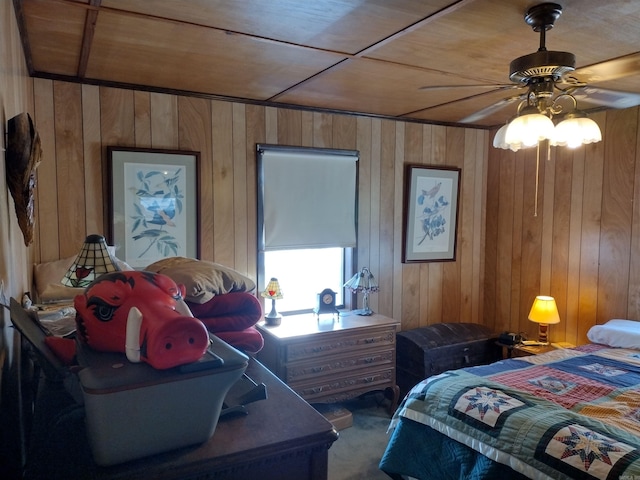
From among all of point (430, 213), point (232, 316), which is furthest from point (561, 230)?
point (232, 316)

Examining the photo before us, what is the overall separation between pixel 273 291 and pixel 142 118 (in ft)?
4.56

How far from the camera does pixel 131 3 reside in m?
1.71

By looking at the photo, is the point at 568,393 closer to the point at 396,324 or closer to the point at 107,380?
the point at 396,324

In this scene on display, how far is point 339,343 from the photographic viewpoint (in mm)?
3174

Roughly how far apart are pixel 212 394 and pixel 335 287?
119 inches

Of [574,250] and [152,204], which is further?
[574,250]

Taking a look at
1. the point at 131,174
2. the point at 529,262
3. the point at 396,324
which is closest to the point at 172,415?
the point at 131,174

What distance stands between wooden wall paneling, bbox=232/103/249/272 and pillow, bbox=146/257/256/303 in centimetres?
102

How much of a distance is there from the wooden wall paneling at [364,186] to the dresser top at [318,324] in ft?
1.14

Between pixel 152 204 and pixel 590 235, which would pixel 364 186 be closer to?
pixel 152 204

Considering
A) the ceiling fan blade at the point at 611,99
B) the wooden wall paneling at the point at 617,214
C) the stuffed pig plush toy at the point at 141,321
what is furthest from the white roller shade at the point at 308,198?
the stuffed pig plush toy at the point at 141,321

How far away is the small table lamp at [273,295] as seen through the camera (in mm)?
3230

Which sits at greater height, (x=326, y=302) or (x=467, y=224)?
(x=467, y=224)

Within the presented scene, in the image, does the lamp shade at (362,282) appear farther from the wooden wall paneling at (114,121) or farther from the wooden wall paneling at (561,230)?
the wooden wall paneling at (114,121)
